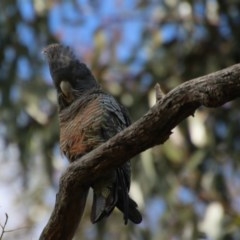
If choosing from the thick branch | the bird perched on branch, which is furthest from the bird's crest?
the thick branch

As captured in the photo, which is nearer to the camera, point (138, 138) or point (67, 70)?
point (138, 138)

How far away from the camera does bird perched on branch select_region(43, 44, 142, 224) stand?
10.8ft

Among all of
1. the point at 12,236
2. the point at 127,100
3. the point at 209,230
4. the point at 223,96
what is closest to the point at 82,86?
the point at 223,96

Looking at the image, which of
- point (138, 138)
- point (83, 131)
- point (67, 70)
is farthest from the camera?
point (67, 70)

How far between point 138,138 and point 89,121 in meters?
0.61

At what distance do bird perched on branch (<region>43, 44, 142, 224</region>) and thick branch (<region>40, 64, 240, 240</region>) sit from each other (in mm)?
127

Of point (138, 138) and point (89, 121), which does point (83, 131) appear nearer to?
point (89, 121)

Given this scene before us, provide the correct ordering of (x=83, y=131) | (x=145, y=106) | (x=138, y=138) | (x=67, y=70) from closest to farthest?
(x=138, y=138)
(x=83, y=131)
(x=67, y=70)
(x=145, y=106)

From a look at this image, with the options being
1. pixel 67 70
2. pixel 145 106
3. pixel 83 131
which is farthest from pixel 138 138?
pixel 145 106

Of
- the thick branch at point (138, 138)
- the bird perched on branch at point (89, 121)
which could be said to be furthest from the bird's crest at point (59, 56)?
the thick branch at point (138, 138)

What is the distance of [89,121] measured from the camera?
137 inches

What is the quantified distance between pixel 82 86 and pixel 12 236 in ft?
12.5

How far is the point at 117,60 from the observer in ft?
23.3

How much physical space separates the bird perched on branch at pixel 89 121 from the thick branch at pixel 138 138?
0.13 metres
